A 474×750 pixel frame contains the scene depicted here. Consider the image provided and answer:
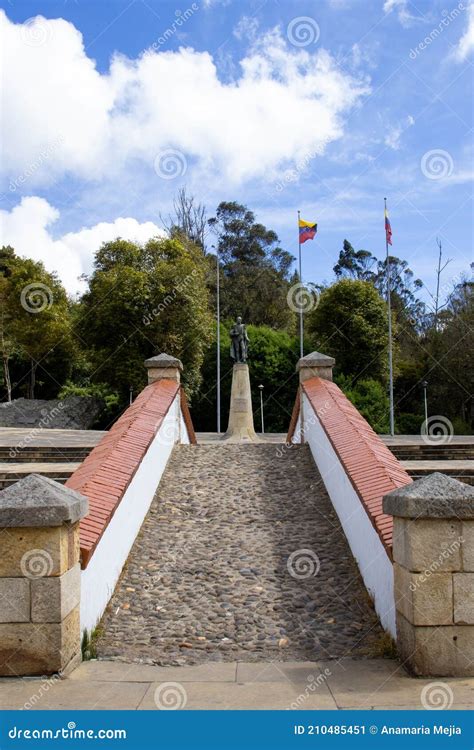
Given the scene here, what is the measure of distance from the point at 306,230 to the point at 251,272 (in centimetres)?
2059

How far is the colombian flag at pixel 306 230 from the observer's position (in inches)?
873

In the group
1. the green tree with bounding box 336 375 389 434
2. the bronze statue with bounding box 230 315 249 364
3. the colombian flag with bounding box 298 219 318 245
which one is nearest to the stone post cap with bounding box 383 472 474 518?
the bronze statue with bounding box 230 315 249 364

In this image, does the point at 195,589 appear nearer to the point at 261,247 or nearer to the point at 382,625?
the point at 382,625

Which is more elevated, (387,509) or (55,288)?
(55,288)

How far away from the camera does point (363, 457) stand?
6484mm

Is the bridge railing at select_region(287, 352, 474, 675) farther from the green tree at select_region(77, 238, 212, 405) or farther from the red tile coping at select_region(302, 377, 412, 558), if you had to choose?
the green tree at select_region(77, 238, 212, 405)

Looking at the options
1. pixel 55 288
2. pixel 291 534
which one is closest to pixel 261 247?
pixel 55 288

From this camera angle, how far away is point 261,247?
4772 centimetres

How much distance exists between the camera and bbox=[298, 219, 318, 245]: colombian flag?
2217cm

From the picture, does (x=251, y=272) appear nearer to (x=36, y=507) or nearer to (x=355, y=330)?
(x=355, y=330)

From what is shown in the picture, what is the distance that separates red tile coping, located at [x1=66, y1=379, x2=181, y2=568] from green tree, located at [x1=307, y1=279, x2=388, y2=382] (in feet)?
76.8

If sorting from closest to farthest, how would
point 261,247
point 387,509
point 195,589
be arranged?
point 387,509 → point 195,589 → point 261,247

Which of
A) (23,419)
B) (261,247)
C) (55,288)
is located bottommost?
(23,419)

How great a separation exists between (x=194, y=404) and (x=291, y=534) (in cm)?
2603
